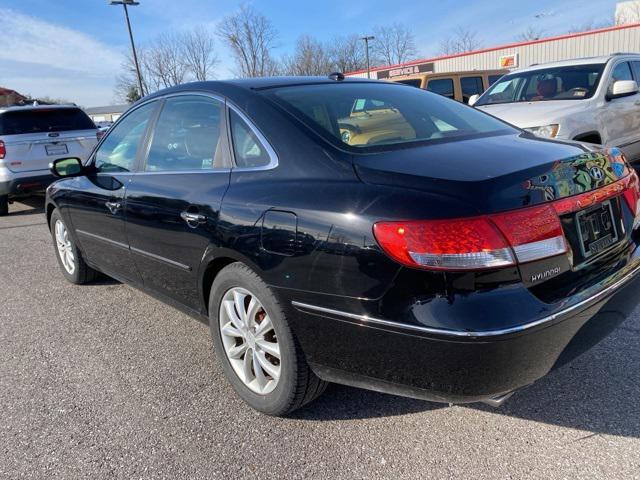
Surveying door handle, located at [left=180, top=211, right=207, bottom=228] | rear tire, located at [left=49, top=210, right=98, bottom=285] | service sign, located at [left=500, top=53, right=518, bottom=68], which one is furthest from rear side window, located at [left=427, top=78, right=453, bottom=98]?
service sign, located at [left=500, top=53, right=518, bottom=68]

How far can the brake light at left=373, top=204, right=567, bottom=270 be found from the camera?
70.7 inches

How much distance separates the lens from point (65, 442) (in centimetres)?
245

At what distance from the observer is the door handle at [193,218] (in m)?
2.63

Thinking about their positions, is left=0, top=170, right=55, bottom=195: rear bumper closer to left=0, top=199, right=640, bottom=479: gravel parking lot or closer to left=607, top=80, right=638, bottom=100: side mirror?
left=0, top=199, right=640, bottom=479: gravel parking lot

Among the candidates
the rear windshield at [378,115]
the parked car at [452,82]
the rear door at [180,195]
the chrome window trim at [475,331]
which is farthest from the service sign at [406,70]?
the chrome window trim at [475,331]

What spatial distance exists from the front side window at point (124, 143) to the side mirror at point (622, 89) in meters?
5.48

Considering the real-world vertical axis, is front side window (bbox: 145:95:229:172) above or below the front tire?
above

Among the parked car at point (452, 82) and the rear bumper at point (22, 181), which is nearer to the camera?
the rear bumper at point (22, 181)

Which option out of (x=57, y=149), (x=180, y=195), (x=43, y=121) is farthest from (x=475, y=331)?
(x=43, y=121)

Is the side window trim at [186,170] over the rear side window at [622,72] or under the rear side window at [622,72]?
under

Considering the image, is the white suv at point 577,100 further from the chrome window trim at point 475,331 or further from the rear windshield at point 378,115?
the chrome window trim at point 475,331

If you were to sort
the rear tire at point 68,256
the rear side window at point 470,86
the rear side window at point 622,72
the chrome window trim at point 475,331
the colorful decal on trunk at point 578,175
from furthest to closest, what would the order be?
the rear side window at point 470,86
the rear side window at point 622,72
the rear tire at point 68,256
the colorful decal on trunk at point 578,175
the chrome window trim at point 475,331

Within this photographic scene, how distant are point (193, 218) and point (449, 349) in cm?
149

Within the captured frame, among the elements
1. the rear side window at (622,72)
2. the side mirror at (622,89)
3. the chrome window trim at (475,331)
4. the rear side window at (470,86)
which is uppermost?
the rear side window at (470,86)
